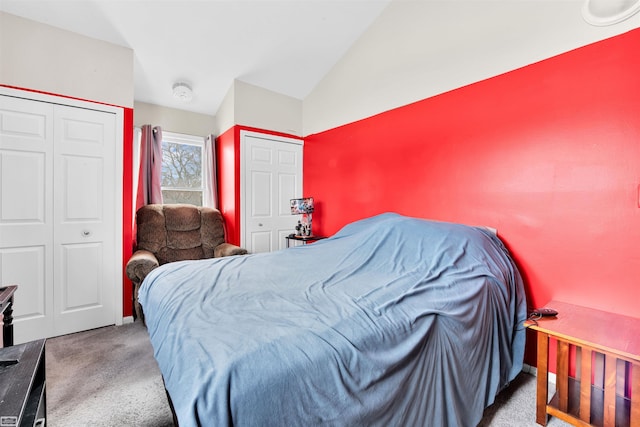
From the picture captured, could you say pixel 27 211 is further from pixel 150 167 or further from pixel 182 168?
pixel 182 168

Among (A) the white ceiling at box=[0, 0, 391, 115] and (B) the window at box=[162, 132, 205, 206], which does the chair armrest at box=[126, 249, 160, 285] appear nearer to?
(B) the window at box=[162, 132, 205, 206]

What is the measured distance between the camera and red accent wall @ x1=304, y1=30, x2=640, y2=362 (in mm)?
1563

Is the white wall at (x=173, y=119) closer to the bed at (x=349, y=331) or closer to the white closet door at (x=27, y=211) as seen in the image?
the white closet door at (x=27, y=211)

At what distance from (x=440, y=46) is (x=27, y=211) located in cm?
377

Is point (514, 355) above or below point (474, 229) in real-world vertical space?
below

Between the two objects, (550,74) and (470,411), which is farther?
(550,74)

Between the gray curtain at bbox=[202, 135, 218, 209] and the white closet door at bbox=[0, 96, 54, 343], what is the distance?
1.68 metres

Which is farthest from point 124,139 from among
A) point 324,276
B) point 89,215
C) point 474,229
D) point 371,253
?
point 474,229

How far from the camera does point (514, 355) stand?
1.71m

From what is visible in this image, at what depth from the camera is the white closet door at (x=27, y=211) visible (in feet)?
7.14

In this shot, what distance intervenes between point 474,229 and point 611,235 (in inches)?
27.5

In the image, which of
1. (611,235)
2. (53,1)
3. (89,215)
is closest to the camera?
(611,235)

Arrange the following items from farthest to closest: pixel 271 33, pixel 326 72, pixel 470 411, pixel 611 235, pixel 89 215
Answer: pixel 326 72, pixel 271 33, pixel 89 215, pixel 611 235, pixel 470 411

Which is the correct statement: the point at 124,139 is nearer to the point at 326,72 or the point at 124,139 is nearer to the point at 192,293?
the point at 192,293
